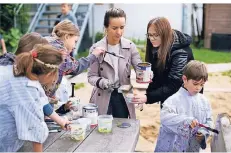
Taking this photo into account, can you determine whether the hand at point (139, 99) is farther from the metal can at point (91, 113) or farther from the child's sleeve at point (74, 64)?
the child's sleeve at point (74, 64)

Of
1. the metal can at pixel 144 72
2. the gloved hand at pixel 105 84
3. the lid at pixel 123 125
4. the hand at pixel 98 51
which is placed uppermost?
the hand at pixel 98 51

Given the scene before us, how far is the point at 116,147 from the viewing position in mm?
2535

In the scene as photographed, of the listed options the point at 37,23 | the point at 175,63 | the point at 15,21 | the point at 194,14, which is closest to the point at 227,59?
the point at 194,14

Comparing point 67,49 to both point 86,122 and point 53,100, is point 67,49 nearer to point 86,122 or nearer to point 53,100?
point 53,100

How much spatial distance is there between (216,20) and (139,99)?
979cm

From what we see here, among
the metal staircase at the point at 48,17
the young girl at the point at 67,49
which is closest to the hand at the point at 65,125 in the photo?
the young girl at the point at 67,49

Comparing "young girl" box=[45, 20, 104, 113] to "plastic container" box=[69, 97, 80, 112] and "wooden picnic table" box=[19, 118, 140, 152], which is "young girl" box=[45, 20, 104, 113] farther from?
"wooden picnic table" box=[19, 118, 140, 152]

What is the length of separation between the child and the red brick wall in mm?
→ 9634

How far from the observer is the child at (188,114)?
2.87m

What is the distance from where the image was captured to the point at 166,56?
3.23 metres

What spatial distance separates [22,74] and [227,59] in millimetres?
8658

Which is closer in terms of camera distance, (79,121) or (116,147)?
(116,147)

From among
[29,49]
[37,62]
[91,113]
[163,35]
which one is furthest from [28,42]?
[163,35]

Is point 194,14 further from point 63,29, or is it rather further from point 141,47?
point 63,29
